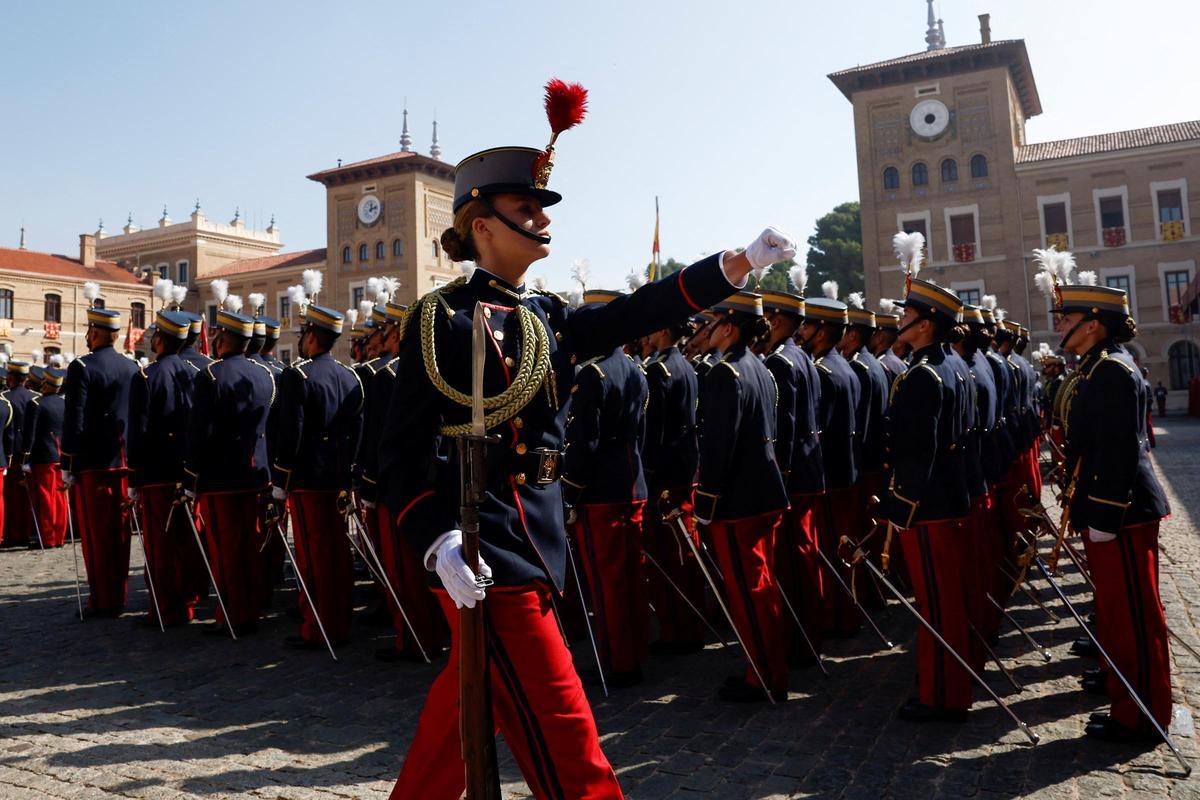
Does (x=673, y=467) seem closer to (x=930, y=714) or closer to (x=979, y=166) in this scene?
(x=930, y=714)

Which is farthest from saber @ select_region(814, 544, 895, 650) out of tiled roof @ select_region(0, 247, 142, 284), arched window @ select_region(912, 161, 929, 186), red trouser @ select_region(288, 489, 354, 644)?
tiled roof @ select_region(0, 247, 142, 284)

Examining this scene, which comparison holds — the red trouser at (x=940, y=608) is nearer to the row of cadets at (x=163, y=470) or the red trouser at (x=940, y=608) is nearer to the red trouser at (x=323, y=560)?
the red trouser at (x=323, y=560)

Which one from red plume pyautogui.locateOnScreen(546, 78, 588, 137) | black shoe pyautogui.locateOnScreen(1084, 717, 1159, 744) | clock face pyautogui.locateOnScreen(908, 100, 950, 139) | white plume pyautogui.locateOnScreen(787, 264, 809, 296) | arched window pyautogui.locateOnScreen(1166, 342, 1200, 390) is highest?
clock face pyautogui.locateOnScreen(908, 100, 950, 139)

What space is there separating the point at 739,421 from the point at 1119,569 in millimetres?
1984

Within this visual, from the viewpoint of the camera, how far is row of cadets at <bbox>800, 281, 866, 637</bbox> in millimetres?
6605

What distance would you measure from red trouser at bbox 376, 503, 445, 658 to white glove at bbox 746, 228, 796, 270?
416 centimetres

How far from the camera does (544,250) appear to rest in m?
3.05

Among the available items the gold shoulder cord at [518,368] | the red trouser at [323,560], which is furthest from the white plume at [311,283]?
the gold shoulder cord at [518,368]

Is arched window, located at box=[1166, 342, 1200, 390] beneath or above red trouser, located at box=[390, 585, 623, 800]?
above

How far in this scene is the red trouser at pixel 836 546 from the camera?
654 cm

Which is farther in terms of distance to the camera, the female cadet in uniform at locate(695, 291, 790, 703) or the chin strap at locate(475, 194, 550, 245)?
the female cadet in uniform at locate(695, 291, 790, 703)

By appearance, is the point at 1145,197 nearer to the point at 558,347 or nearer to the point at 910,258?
the point at 910,258

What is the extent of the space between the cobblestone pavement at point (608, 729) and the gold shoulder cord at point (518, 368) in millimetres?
1966

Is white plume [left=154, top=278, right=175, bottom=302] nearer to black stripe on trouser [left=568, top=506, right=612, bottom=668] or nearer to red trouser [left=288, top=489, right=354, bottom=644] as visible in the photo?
red trouser [left=288, top=489, right=354, bottom=644]
